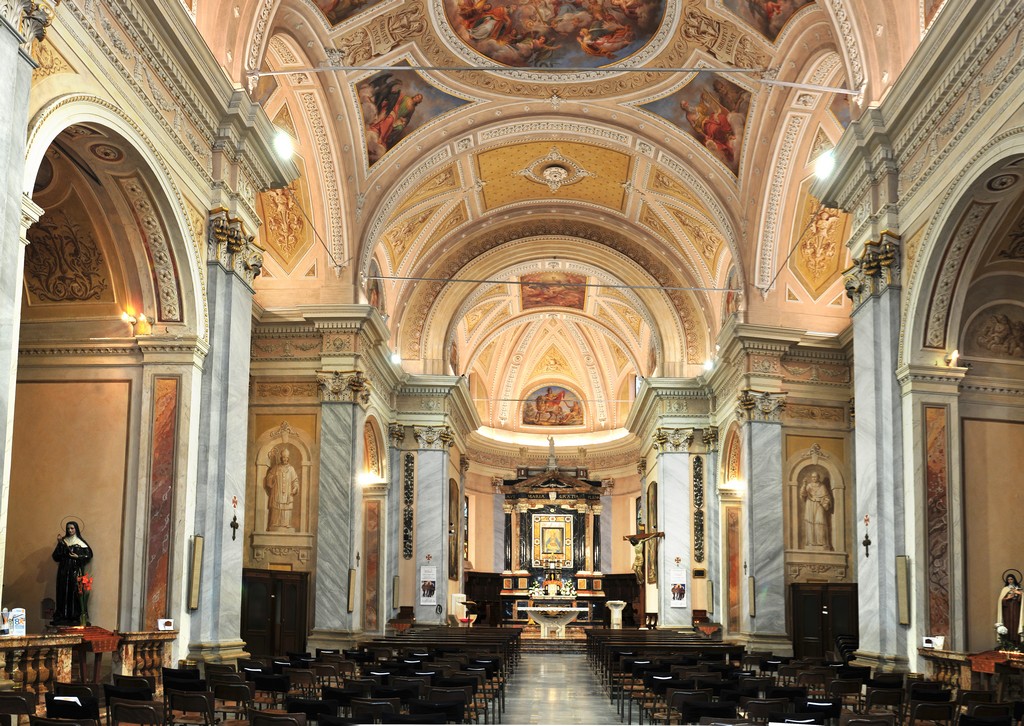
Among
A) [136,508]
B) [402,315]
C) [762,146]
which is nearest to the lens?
[136,508]

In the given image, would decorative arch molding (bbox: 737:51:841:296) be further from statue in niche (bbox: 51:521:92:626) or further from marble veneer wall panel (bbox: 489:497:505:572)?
marble veneer wall panel (bbox: 489:497:505:572)

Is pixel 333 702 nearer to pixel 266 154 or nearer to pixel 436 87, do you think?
pixel 266 154

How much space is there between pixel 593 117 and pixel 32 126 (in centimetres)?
1565

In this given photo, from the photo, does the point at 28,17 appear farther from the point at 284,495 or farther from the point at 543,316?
the point at 543,316

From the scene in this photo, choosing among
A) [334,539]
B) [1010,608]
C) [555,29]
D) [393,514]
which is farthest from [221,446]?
[393,514]

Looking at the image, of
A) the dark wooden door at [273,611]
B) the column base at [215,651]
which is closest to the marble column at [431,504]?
the dark wooden door at [273,611]

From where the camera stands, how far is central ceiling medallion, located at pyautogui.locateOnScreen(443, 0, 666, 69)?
20250 mm

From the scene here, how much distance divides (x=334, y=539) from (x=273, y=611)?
5.98ft

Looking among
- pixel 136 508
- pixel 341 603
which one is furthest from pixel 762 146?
pixel 136 508

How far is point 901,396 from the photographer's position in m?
14.3

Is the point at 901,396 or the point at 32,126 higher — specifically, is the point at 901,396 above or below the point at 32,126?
below

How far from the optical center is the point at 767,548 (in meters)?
23.1

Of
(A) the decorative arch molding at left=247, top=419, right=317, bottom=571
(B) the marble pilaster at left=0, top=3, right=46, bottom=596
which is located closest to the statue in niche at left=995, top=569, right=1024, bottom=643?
(B) the marble pilaster at left=0, top=3, right=46, bottom=596

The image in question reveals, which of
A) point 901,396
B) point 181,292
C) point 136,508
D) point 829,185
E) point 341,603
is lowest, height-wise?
point 341,603
